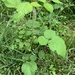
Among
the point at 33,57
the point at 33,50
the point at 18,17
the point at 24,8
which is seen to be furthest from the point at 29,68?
the point at 24,8

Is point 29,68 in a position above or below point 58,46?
below

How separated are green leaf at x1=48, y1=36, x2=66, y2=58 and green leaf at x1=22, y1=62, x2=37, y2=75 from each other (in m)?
0.28

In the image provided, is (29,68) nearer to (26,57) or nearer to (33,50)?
(26,57)

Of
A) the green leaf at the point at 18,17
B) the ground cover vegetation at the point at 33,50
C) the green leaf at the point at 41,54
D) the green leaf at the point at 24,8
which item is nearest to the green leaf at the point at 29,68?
the ground cover vegetation at the point at 33,50

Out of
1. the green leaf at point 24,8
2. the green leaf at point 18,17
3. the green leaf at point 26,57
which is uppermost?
the green leaf at point 24,8

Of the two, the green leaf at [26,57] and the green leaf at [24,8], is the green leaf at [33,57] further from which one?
the green leaf at [24,8]

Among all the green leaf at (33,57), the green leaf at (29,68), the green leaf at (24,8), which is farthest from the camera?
the green leaf at (33,57)

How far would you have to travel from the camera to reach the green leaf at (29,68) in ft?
6.35

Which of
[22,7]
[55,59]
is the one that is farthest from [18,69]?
[22,7]

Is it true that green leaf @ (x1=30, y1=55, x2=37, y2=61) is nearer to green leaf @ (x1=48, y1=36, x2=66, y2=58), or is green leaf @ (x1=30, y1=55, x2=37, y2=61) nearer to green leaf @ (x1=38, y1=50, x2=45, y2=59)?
green leaf @ (x1=38, y1=50, x2=45, y2=59)

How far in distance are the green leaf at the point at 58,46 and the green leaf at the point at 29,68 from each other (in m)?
0.28

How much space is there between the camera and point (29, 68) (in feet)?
6.45

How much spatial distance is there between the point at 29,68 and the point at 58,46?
0.36 metres

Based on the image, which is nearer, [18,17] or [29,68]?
[18,17]
